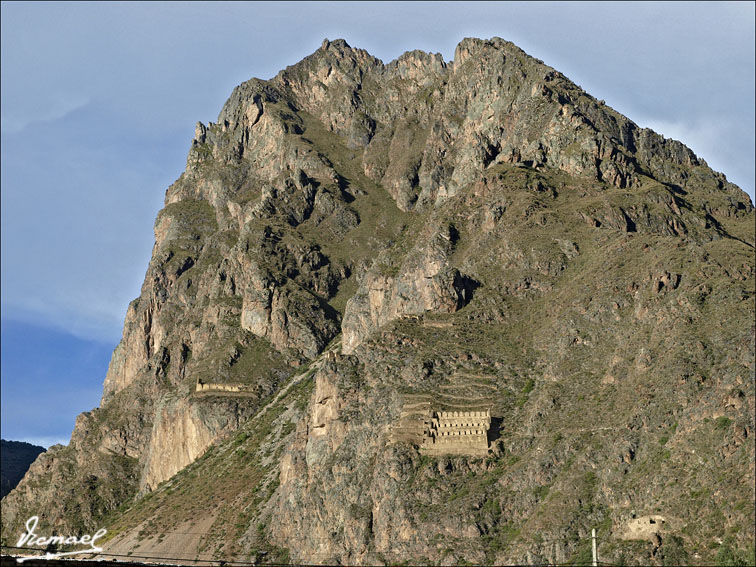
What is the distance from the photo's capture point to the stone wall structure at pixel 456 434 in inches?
7362

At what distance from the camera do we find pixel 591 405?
18638 centimetres

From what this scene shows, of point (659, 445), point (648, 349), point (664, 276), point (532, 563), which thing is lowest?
point (532, 563)

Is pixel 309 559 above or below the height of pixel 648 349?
below

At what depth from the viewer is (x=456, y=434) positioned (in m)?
188

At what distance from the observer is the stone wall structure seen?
187 metres

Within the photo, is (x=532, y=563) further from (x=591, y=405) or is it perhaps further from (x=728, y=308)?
(x=728, y=308)

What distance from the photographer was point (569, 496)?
16850 cm

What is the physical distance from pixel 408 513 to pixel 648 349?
43.7 meters

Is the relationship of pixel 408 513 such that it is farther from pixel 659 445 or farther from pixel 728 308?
pixel 728 308

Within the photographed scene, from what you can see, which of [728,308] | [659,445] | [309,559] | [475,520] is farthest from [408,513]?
[728,308]

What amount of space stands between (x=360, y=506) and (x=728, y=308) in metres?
63.3

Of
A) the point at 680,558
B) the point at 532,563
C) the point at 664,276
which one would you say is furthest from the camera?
the point at 664,276

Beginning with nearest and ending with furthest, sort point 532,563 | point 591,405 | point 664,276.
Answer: point 532,563, point 591,405, point 664,276

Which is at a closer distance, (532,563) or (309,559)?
(532,563)
